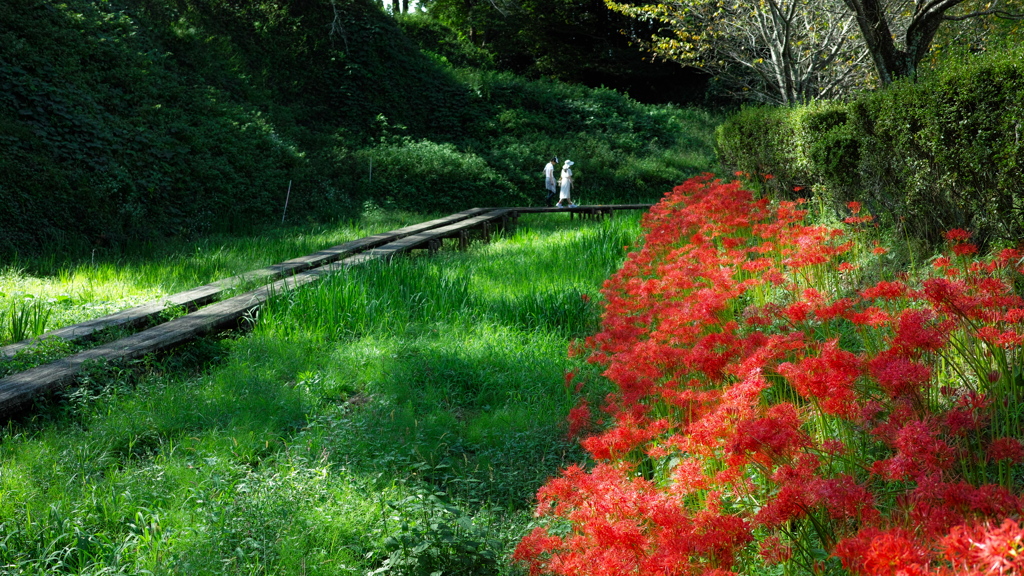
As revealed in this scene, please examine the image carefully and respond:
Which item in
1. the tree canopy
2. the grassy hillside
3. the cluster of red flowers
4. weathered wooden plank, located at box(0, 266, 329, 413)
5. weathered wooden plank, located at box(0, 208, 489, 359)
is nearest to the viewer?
the cluster of red flowers

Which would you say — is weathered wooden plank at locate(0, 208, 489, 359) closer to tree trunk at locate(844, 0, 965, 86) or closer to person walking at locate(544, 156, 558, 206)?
tree trunk at locate(844, 0, 965, 86)

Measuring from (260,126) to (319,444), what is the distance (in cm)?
1354

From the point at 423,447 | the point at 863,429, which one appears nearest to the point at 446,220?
the point at 423,447

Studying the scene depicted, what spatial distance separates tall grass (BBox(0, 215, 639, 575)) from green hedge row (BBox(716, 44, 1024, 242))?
94.5 inches

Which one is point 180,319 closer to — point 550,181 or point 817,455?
point 817,455

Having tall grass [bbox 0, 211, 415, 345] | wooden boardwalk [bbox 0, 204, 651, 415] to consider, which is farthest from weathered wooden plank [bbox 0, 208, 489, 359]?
tall grass [bbox 0, 211, 415, 345]

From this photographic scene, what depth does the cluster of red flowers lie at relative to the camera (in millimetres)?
1646

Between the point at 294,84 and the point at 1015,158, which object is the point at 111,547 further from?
the point at 294,84

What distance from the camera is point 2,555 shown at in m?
2.71

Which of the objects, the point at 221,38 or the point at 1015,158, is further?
the point at 221,38

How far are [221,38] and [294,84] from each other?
7.48ft

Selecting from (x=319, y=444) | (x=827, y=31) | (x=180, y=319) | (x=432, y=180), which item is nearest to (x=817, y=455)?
(x=319, y=444)

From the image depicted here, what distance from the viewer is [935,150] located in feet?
13.9

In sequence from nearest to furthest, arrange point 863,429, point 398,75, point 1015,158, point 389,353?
point 863,429 < point 1015,158 < point 389,353 < point 398,75
